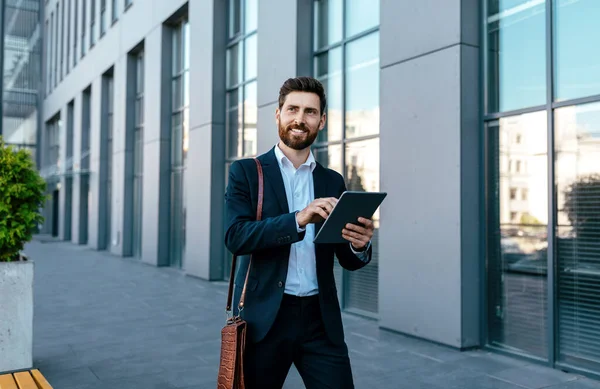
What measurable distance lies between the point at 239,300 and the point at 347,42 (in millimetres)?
7415

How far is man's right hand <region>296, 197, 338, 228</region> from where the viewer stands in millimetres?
2209

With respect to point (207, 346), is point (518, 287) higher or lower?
higher

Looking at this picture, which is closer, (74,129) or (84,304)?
(84,304)

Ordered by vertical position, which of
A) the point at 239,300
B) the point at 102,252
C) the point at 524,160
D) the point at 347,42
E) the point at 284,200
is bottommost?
the point at 102,252

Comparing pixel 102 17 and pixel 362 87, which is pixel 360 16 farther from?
pixel 102 17

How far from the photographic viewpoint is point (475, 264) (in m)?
6.66

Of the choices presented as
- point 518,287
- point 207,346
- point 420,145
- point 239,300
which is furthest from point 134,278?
point 239,300

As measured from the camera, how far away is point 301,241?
8.56ft

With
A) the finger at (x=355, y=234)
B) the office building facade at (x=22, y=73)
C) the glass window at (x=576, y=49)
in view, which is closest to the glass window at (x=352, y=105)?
the glass window at (x=576, y=49)

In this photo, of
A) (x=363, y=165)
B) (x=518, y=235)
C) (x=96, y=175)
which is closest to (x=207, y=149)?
(x=363, y=165)

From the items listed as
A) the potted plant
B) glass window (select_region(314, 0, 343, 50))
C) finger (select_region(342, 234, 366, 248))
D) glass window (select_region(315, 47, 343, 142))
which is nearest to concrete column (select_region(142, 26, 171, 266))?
glass window (select_region(314, 0, 343, 50))

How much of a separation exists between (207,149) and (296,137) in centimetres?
1103

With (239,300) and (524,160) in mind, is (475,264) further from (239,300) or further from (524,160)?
(239,300)

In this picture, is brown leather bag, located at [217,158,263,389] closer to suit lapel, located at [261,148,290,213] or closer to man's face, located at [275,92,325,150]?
suit lapel, located at [261,148,290,213]
